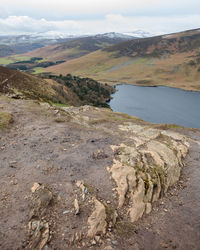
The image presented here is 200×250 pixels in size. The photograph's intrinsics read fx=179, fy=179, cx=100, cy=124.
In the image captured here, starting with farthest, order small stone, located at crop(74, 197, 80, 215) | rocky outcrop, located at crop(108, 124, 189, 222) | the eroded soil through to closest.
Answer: rocky outcrop, located at crop(108, 124, 189, 222), small stone, located at crop(74, 197, 80, 215), the eroded soil

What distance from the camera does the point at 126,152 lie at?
1997 cm

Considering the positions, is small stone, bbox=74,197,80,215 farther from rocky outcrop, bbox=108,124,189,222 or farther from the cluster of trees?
the cluster of trees

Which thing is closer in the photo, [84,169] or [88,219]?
[88,219]

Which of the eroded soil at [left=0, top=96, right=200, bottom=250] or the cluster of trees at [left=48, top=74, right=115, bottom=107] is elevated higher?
the eroded soil at [left=0, top=96, right=200, bottom=250]

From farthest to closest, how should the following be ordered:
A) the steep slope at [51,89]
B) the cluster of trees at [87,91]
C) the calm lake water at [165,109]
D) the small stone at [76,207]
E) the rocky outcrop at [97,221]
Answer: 1. the cluster of trees at [87,91]
2. the calm lake water at [165,109]
3. the steep slope at [51,89]
4. the small stone at [76,207]
5. the rocky outcrop at [97,221]

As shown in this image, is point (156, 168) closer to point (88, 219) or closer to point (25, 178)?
point (88, 219)

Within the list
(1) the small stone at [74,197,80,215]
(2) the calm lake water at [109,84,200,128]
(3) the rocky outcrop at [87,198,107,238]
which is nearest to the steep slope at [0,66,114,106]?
(2) the calm lake water at [109,84,200,128]

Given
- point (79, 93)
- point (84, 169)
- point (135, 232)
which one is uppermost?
point (84, 169)

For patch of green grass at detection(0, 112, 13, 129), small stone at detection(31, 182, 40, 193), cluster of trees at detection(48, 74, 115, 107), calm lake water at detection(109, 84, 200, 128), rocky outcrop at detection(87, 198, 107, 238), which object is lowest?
calm lake water at detection(109, 84, 200, 128)

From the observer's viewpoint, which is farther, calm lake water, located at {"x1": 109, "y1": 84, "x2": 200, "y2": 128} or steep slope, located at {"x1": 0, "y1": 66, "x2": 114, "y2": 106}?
calm lake water, located at {"x1": 109, "y1": 84, "x2": 200, "y2": 128}

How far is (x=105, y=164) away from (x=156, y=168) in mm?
5486

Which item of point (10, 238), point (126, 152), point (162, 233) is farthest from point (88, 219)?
point (126, 152)

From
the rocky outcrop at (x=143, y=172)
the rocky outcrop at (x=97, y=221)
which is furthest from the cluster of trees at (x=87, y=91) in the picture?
the rocky outcrop at (x=97, y=221)

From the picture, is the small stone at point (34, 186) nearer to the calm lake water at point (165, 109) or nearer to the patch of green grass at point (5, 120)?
the patch of green grass at point (5, 120)
